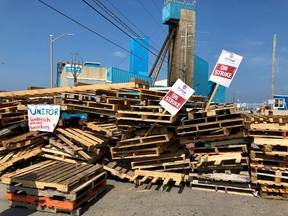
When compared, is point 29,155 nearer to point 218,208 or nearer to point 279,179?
point 218,208

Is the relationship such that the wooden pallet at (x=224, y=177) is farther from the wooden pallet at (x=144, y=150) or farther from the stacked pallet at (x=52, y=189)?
the stacked pallet at (x=52, y=189)

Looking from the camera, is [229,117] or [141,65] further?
[141,65]

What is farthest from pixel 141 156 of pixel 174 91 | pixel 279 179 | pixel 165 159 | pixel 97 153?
pixel 279 179

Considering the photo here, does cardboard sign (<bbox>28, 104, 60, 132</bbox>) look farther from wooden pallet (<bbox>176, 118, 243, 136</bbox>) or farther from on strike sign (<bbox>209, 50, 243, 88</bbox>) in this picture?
on strike sign (<bbox>209, 50, 243, 88</bbox>)

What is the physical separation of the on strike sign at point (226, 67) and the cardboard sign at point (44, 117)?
478 centimetres

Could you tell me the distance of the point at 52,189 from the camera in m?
5.46

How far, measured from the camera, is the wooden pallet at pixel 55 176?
5.37 meters

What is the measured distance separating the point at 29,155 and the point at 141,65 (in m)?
40.2

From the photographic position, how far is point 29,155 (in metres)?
7.75

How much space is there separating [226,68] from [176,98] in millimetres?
1613

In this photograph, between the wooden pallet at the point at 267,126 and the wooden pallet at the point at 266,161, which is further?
the wooden pallet at the point at 267,126

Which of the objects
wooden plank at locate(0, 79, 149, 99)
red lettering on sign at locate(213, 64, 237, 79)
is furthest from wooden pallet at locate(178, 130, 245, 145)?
wooden plank at locate(0, 79, 149, 99)

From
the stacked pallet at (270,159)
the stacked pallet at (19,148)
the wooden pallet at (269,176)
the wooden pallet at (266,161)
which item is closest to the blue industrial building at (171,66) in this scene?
the stacked pallet at (19,148)

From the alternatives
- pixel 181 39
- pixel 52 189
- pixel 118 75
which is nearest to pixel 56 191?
pixel 52 189
